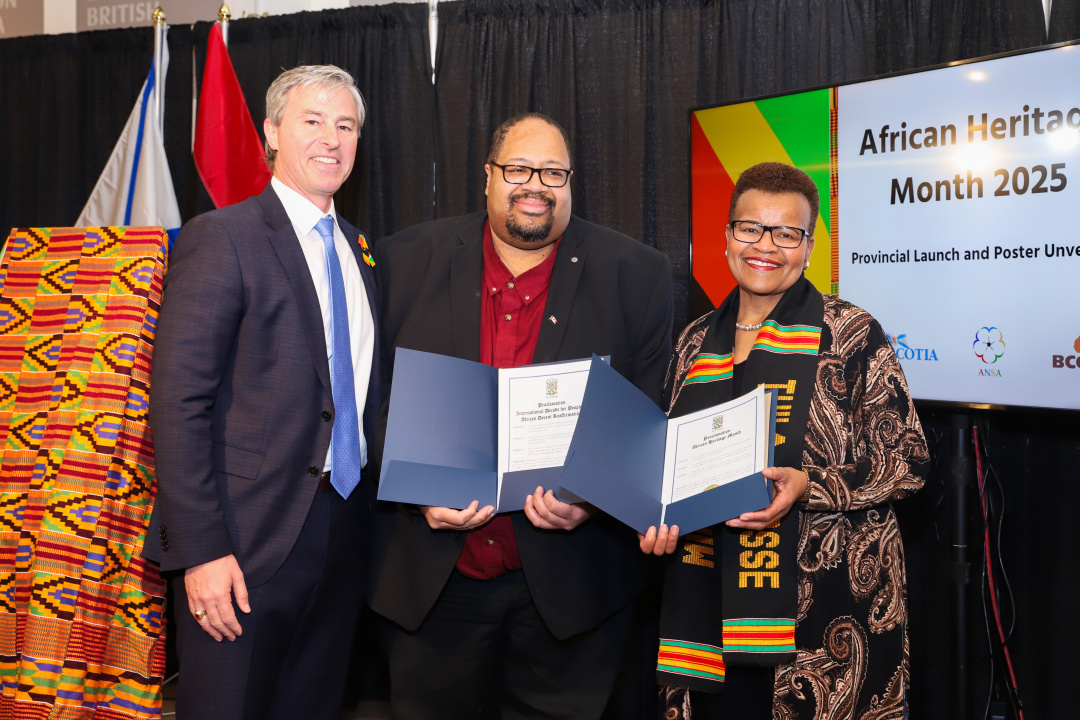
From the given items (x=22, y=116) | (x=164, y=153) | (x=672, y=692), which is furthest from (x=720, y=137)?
(x=22, y=116)

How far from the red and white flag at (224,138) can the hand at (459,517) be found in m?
2.36

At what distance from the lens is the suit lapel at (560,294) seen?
2.11 m

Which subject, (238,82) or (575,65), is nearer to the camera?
(575,65)

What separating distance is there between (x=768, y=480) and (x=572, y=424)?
17.8 inches

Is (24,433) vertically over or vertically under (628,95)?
under

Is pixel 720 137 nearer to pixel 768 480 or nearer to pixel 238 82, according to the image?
pixel 768 480

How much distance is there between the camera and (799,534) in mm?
1809

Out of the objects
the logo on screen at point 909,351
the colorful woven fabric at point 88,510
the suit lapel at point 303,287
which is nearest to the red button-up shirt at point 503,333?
the suit lapel at point 303,287

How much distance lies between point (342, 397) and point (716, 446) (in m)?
0.91

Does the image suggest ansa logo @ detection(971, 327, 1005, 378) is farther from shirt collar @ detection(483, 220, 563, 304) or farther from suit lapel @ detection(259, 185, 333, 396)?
suit lapel @ detection(259, 185, 333, 396)

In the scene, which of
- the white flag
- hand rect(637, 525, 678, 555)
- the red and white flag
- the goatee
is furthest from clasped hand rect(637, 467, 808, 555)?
the white flag

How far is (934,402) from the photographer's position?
2.70 m

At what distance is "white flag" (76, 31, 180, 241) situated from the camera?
158 inches

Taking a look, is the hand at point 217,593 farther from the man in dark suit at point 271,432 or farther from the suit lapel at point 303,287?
the suit lapel at point 303,287
